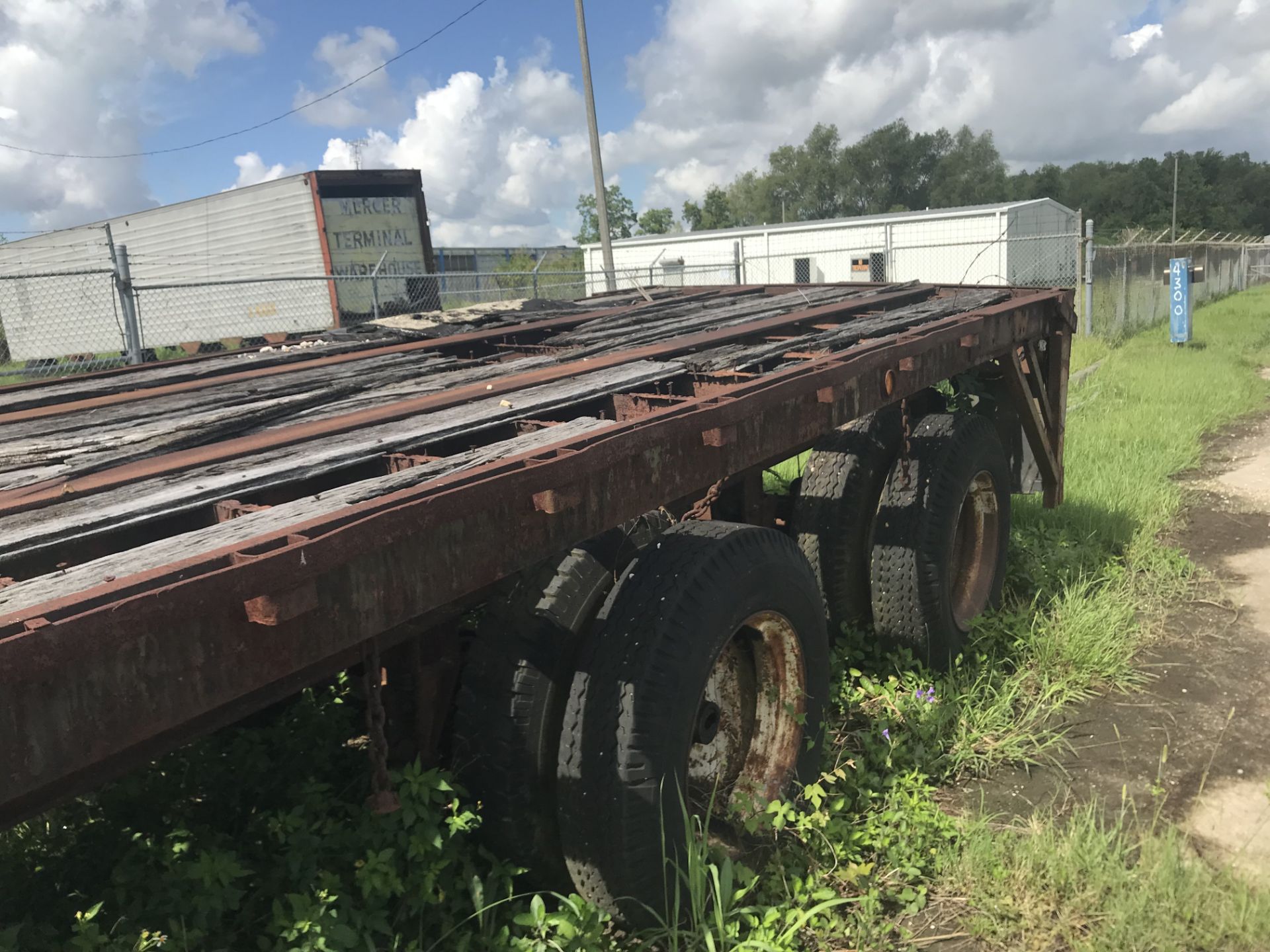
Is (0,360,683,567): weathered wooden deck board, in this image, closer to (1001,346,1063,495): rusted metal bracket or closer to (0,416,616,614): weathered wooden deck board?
(0,416,616,614): weathered wooden deck board

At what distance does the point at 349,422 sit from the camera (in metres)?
2.55

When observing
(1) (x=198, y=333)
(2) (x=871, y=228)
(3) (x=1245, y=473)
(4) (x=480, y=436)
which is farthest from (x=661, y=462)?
(2) (x=871, y=228)

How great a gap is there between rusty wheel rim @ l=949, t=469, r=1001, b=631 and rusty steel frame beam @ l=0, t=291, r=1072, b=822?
2396mm

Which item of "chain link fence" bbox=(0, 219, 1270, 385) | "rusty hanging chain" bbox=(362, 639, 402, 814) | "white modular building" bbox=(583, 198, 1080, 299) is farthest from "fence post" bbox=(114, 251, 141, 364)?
"white modular building" bbox=(583, 198, 1080, 299)

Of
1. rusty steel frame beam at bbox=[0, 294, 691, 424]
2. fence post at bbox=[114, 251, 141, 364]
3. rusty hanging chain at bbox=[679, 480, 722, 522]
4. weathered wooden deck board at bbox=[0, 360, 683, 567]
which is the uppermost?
fence post at bbox=[114, 251, 141, 364]

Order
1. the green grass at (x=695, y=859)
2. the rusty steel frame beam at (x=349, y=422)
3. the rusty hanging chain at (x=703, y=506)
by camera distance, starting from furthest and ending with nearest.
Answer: the rusty hanging chain at (x=703, y=506) → the green grass at (x=695, y=859) → the rusty steel frame beam at (x=349, y=422)

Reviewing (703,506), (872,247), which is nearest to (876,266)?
(872,247)

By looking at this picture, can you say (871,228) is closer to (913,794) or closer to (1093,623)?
(1093,623)

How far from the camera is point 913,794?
11.0ft

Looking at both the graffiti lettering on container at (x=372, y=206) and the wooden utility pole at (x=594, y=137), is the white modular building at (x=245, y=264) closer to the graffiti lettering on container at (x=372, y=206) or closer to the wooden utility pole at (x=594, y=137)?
the graffiti lettering on container at (x=372, y=206)

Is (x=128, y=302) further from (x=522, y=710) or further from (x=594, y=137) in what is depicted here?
(x=594, y=137)

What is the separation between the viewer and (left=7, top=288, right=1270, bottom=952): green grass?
85.0 inches

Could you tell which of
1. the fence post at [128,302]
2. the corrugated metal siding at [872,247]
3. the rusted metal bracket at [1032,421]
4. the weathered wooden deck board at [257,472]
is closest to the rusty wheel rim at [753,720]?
the weathered wooden deck board at [257,472]

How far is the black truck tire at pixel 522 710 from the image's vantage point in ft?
7.53
